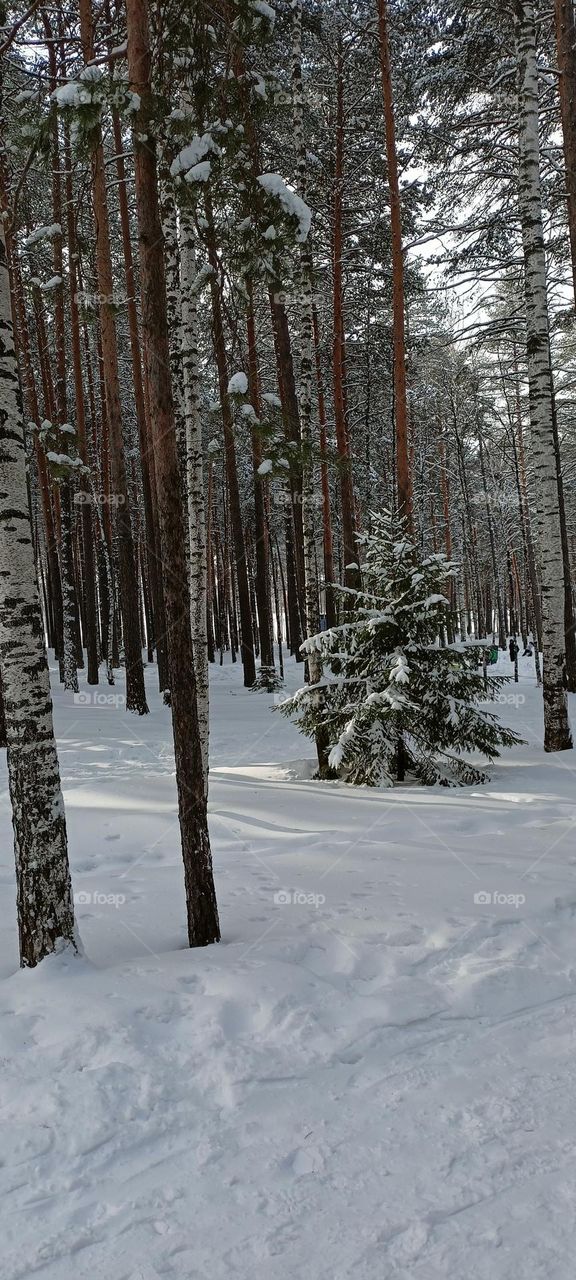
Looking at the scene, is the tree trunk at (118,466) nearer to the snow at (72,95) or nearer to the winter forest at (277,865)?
the winter forest at (277,865)

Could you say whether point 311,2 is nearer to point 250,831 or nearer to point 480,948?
point 250,831

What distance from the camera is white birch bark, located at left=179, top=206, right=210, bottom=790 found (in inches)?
275

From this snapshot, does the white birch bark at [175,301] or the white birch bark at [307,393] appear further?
the white birch bark at [307,393]

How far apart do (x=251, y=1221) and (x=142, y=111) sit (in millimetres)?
4860

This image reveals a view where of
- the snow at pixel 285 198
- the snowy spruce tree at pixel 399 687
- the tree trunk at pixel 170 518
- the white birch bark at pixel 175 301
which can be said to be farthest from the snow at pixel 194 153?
the snowy spruce tree at pixel 399 687

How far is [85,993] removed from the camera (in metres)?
3.52

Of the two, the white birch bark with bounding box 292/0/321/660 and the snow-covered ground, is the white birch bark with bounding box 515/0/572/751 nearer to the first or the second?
the white birch bark with bounding box 292/0/321/660

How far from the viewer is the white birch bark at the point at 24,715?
3.78 meters

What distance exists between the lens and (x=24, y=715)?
3797 millimetres

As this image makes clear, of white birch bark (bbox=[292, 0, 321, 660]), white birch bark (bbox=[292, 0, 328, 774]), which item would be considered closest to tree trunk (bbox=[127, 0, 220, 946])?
white birch bark (bbox=[292, 0, 328, 774])

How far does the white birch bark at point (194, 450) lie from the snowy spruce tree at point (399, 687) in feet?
5.70

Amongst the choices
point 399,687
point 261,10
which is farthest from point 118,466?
point 261,10

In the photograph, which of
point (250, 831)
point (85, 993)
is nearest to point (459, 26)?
point (250, 831)

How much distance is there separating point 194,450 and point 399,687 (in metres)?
3.22
